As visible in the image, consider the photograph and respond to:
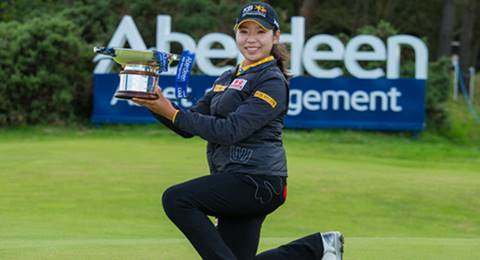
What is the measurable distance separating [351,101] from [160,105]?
1778cm

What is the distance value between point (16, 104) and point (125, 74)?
63.8ft

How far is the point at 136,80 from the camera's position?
464 cm

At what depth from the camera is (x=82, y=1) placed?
2802cm

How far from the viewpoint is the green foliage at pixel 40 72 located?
76.2 feet

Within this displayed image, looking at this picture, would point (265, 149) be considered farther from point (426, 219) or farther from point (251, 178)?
point (426, 219)

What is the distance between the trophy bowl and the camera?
463 cm

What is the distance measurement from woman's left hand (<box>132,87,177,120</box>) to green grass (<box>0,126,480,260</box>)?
2.13 metres

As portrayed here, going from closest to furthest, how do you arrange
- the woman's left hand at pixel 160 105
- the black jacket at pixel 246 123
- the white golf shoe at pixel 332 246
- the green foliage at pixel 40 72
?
the woman's left hand at pixel 160 105, the black jacket at pixel 246 123, the white golf shoe at pixel 332 246, the green foliage at pixel 40 72

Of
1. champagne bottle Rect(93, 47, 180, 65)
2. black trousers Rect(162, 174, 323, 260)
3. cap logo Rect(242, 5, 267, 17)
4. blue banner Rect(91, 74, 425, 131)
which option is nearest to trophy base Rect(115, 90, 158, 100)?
champagne bottle Rect(93, 47, 180, 65)

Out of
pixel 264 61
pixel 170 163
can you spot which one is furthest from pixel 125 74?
pixel 170 163

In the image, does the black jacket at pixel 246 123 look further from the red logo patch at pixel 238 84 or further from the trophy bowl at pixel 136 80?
the trophy bowl at pixel 136 80

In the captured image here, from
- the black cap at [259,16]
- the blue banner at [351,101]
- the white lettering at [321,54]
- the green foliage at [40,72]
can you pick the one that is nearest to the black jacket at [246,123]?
the black cap at [259,16]

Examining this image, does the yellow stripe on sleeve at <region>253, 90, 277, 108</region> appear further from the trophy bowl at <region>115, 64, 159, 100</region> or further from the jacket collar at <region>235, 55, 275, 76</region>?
the trophy bowl at <region>115, 64, 159, 100</region>

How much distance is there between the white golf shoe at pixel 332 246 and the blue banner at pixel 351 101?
54.0ft
